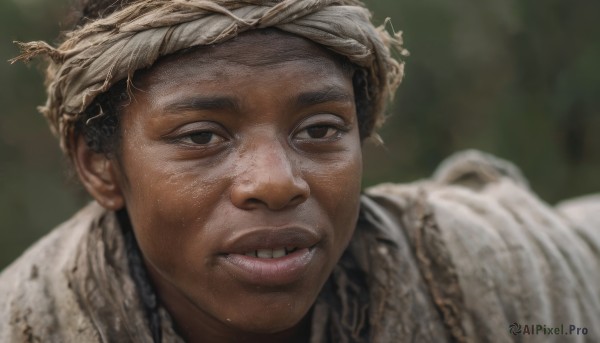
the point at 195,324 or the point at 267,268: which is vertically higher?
the point at 267,268

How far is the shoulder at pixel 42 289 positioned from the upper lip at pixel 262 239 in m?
0.54

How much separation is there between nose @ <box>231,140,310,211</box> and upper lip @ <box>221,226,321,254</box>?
58 mm

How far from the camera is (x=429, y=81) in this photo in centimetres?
624

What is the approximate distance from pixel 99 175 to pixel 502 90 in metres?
4.38

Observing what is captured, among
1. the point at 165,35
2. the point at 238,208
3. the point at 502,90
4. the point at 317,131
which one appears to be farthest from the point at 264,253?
the point at 502,90

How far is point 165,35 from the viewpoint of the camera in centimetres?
211

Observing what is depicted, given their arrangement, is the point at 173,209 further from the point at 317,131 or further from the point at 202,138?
the point at 317,131

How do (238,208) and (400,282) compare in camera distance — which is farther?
(400,282)

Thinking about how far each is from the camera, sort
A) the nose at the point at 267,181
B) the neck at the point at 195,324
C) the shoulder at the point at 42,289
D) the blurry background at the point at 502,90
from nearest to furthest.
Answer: the nose at the point at 267,181
the shoulder at the point at 42,289
the neck at the point at 195,324
the blurry background at the point at 502,90

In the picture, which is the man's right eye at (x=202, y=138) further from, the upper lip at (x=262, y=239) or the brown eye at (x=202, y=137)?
the upper lip at (x=262, y=239)

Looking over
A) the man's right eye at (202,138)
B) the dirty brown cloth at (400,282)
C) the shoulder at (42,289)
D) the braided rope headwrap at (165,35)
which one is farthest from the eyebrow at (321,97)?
the shoulder at (42,289)

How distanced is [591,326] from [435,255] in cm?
61

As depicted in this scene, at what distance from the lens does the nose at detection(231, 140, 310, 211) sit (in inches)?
79.7

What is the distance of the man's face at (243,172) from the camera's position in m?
2.08
